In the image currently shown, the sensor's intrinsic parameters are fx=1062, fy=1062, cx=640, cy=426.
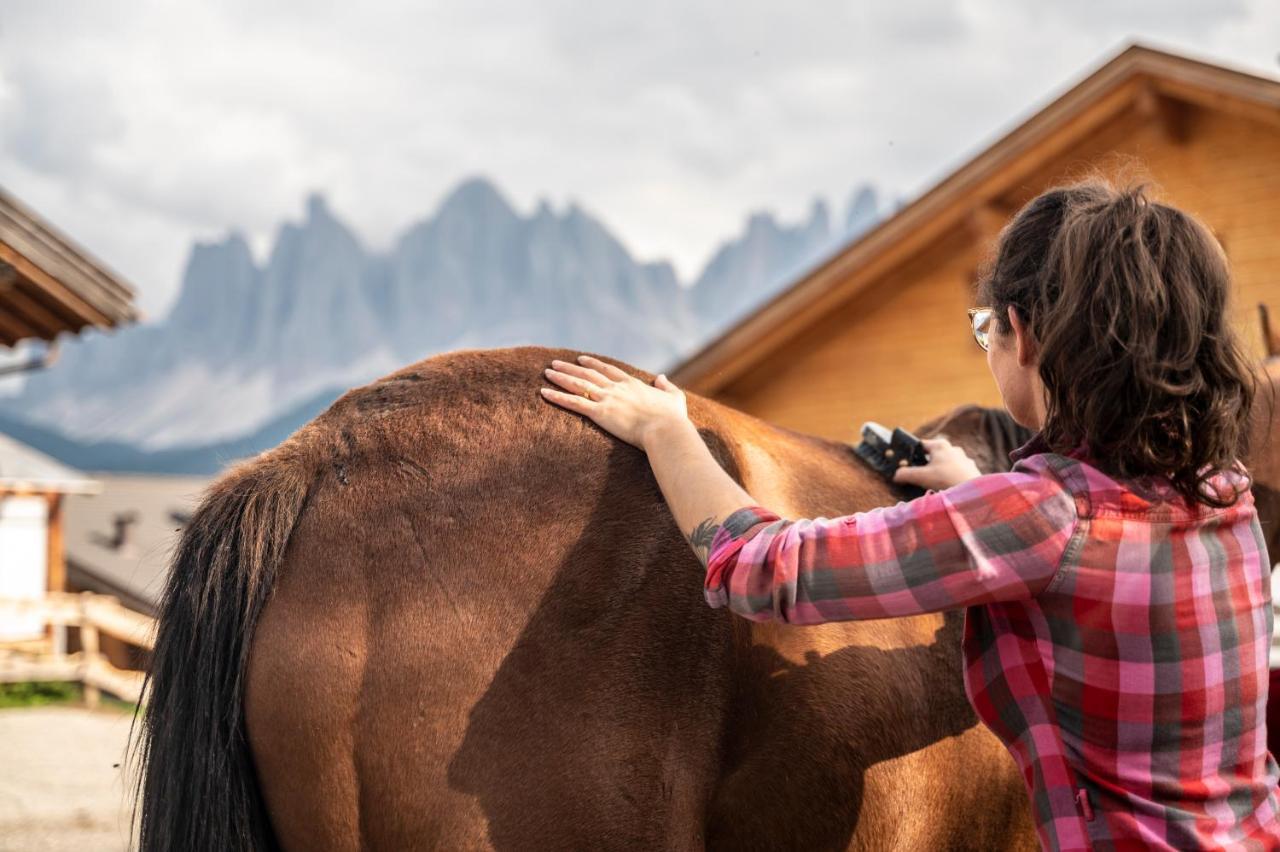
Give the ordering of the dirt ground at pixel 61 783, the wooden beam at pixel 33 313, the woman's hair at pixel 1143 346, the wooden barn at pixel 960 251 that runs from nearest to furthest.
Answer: the woman's hair at pixel 1143 346 → the dirt ground at pixel 61 783 → the wooden beam at pixel 33 313 → the wooden barn at pixel 960 251

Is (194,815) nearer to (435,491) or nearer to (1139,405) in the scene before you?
(435,491)

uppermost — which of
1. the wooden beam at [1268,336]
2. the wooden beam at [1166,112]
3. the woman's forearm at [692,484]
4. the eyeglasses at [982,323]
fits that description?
the wooden beam at [1166,112]

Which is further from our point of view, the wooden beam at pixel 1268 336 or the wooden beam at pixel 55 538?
the wooden beam at pixel 55 538

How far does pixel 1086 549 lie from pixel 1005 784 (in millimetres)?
1046

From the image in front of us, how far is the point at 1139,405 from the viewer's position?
1.39 m

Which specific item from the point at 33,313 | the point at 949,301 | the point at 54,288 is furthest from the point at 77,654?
the point at 949,301

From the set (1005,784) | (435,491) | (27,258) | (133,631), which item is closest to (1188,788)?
(1005,784)

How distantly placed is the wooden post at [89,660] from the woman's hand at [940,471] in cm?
1538

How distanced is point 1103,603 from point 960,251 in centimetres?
937

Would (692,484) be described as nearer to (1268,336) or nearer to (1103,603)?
(1103,603)

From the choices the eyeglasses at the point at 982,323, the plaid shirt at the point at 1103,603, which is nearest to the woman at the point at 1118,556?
the plaid shirt at the point at 1103,603

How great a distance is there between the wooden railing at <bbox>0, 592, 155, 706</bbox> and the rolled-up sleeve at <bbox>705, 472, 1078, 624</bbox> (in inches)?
558

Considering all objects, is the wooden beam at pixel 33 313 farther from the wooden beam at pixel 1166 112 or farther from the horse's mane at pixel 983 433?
the wooden beam at pixel 1166 112

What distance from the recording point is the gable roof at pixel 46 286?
23.3 ft
